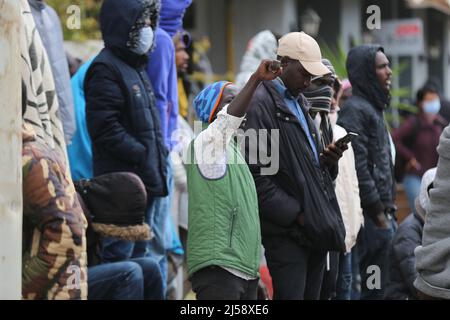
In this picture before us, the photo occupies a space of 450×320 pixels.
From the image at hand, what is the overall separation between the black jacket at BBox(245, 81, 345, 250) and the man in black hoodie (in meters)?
1.66

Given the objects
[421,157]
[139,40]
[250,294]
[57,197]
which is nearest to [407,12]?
[421,157]

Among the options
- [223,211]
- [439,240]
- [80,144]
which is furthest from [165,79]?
[439,240]

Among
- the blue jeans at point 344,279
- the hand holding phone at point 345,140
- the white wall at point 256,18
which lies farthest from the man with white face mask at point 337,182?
the white wall at point 256,18

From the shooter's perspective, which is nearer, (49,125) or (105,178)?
(49,125)

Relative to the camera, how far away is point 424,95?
13.3m

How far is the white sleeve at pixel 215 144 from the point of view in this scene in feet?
18.4

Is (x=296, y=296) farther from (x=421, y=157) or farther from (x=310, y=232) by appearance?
(x=421, y=157)

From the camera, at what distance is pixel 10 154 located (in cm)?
367

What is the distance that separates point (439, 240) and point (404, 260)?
3.05 m

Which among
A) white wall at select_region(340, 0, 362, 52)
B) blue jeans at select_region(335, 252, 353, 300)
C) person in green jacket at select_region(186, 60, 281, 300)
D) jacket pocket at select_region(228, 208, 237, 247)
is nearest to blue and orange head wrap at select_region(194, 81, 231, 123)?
person in green jacket at select_region(186, 60, 281, 300)

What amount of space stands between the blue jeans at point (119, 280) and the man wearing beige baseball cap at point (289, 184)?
857 mm

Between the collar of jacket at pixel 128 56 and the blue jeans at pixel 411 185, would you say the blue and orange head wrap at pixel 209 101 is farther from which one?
the blue jeans at pixel 411 185
